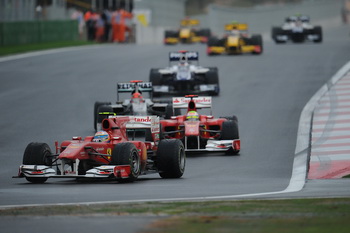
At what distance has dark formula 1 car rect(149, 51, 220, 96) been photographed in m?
32.1

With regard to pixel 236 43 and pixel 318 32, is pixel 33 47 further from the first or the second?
pixel 318 32

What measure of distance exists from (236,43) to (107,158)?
28.9 meters

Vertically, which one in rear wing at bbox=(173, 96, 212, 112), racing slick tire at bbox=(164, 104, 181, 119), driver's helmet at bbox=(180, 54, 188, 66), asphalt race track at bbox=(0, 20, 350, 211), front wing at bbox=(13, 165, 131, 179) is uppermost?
driver's helmet at bbox=(180, 54, 188, 66)

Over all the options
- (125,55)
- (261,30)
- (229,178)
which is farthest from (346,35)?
(229,178)

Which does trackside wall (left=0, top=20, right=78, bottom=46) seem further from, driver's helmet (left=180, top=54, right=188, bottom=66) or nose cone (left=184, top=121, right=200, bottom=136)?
nose cone (left=184, top=121, right=200, bottom=136)

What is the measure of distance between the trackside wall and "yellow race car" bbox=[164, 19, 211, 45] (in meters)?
5.88

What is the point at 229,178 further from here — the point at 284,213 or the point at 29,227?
the point at 29,227

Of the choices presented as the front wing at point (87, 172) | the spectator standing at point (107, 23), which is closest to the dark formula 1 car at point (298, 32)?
the spectator standing at point (107, 23)

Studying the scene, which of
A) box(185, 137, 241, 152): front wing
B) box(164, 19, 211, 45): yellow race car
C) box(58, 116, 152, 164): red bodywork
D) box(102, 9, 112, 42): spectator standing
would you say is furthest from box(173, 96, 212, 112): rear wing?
box(102, 9, 112, 42): spectator standing

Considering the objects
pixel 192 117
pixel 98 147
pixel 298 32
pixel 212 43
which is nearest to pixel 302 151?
pixel 192 117

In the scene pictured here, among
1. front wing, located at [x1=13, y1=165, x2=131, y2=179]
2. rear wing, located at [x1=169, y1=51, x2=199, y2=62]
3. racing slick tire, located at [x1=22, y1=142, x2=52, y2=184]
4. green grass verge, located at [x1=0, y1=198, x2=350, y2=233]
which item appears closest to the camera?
green grass verge, located at [x1=0, y1=198, x2=350, y2=233]

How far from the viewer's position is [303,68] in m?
38.9

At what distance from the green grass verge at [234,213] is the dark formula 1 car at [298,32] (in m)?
40.5

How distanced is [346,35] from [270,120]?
43652 millimetres
